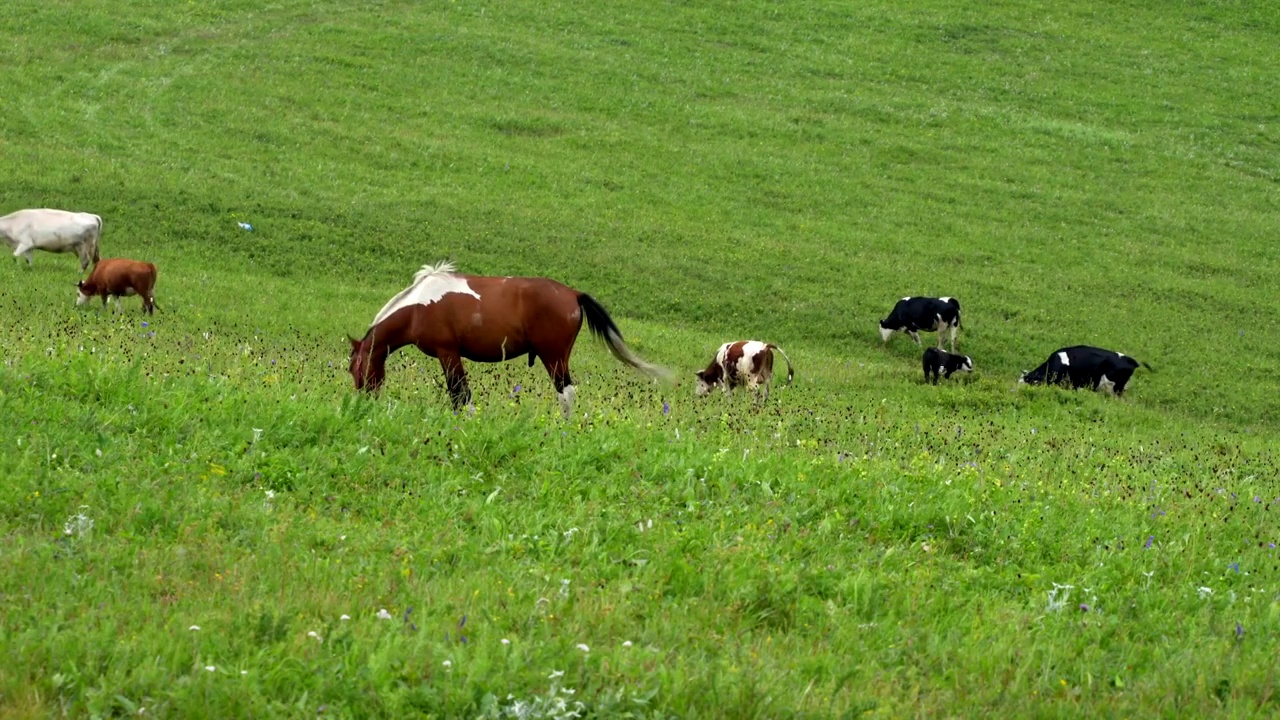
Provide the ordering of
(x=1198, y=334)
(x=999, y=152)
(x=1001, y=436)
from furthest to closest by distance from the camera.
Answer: (x=999, y=152), (x=1198, y=334), (x=1001, y=436)

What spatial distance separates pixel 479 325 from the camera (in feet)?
45.4

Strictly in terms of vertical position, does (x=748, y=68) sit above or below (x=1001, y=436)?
above

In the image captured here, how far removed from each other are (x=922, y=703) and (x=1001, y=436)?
1067 centimetres

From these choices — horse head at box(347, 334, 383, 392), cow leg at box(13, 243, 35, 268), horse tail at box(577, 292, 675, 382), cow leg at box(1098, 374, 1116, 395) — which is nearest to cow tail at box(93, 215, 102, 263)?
cow leg at box(13, 243, 35, 268)

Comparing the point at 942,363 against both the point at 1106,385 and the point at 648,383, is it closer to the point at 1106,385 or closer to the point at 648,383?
the point at 1106,385

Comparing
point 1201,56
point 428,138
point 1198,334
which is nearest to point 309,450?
point 1198,334

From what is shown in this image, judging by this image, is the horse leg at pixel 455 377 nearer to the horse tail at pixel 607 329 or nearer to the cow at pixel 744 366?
the horse tail at pixel 607 329

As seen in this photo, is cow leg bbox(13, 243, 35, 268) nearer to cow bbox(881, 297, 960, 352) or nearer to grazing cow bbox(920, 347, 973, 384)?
grazing cow bbox(920, 347, 973, 384)

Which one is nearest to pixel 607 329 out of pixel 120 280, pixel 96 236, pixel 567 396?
pixel 567 396

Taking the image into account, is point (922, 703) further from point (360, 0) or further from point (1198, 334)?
point (360, 0)

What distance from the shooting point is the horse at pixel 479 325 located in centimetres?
1362

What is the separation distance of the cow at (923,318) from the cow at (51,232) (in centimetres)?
1728

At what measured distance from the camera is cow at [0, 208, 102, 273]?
27.1m

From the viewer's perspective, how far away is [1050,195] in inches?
1721
